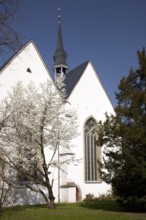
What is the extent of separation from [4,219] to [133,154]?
6095 mm

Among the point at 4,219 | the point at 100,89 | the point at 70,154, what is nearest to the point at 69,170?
the point at 70,154

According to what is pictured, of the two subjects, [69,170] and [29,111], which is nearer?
[29,111]

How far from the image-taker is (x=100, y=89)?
27.3 m

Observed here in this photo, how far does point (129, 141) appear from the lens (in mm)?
14328

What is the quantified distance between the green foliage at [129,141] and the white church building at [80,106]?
7.54m

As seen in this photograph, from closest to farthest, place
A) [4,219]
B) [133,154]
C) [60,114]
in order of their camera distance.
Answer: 1. [4,219]
2. [133,154]
3. [60,114]

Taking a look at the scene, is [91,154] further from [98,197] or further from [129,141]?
[129,141]

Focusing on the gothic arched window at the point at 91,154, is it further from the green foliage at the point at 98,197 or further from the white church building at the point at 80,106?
the green foliage at the point at 98,197

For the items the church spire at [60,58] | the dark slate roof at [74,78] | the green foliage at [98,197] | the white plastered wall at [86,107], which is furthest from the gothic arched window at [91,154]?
the church spire at [60,58]

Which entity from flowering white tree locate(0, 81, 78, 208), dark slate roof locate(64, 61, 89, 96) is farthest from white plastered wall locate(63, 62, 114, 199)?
flowering white tree locate(0, 81, 78, 208)

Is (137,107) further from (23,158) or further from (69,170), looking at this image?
(69,170)

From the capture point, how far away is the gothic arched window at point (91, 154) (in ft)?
81.7

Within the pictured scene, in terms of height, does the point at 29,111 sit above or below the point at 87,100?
below

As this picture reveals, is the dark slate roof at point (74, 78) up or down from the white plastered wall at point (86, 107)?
up
